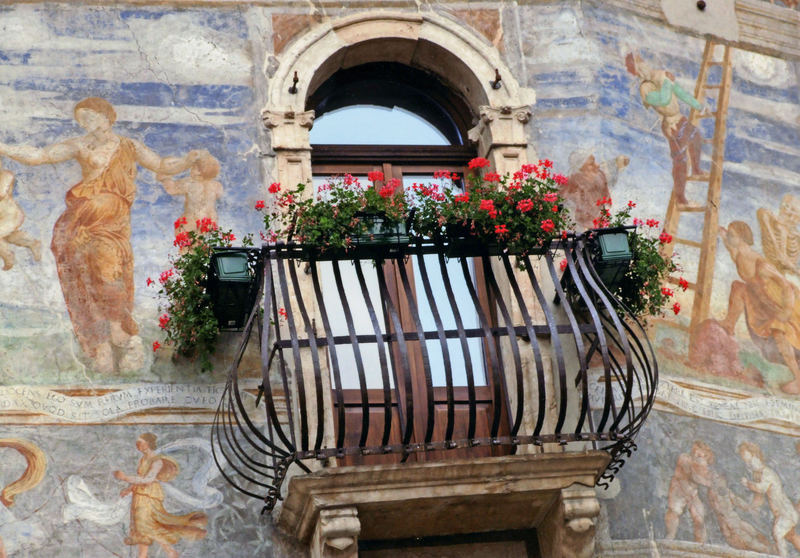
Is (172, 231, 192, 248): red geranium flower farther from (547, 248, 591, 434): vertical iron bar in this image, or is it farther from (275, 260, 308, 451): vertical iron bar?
(547, 248, 591, 434): vertical iron bar

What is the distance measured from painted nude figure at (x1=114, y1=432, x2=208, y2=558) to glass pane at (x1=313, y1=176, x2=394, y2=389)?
1.10 meters

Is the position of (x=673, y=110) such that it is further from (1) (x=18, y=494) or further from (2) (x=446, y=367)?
(1) (x=18, y=494)

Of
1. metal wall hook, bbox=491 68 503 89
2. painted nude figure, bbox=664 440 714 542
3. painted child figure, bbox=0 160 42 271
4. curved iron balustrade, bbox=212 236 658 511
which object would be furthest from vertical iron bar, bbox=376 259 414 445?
painted child figure, bbox=0 160 42 271

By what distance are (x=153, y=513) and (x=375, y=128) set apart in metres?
2.99

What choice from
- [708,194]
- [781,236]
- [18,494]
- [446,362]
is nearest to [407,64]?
[708,194]

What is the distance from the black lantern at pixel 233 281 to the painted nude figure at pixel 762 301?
283 cm

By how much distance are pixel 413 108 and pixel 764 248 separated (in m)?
2.33

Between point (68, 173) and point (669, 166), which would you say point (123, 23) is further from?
point (669, 166)

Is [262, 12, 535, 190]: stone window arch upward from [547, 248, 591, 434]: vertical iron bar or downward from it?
upward

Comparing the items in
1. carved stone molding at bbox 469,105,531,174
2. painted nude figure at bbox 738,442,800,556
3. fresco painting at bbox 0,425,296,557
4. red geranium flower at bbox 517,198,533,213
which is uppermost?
carved stone molding at bbox 469,105,531,174

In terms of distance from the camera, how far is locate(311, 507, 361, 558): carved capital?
→ 345 inches

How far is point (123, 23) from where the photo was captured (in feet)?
34.9

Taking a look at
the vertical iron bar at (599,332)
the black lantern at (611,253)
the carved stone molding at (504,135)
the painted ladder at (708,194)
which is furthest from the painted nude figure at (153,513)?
the painted ladder at (708,194)

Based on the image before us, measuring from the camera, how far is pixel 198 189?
10.1 metres
